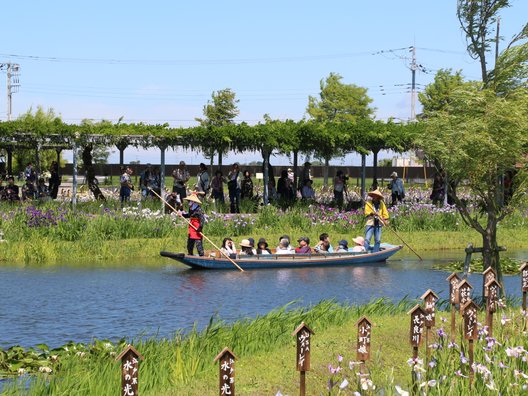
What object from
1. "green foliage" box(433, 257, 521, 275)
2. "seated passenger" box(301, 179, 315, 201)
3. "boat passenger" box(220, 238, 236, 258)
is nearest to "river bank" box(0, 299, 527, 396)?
"green foliage" box(433, 257, 521, 275)

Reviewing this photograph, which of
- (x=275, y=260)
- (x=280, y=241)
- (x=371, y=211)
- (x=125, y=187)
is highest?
(x=125, y=187)

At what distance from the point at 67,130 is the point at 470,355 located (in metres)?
25.6

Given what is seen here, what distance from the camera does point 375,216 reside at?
2648 cm

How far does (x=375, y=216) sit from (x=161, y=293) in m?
7.98

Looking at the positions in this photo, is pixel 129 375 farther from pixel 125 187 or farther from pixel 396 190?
pixel 396 190

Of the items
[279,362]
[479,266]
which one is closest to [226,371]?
[279,362]

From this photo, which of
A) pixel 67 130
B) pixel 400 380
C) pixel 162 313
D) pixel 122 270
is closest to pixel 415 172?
pixel 67 130

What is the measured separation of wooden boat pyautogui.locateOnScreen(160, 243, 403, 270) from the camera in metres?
24.3

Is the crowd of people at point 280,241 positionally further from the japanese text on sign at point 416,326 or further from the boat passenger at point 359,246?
the japanese text on sign at point 416,326

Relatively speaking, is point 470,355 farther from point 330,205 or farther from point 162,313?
point 330,205

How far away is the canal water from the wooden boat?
0.21 m

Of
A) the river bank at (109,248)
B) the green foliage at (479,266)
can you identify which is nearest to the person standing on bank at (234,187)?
the river bank at (109,248)

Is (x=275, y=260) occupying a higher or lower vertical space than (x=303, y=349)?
lower

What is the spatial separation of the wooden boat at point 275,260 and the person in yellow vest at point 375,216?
21.5 inches
